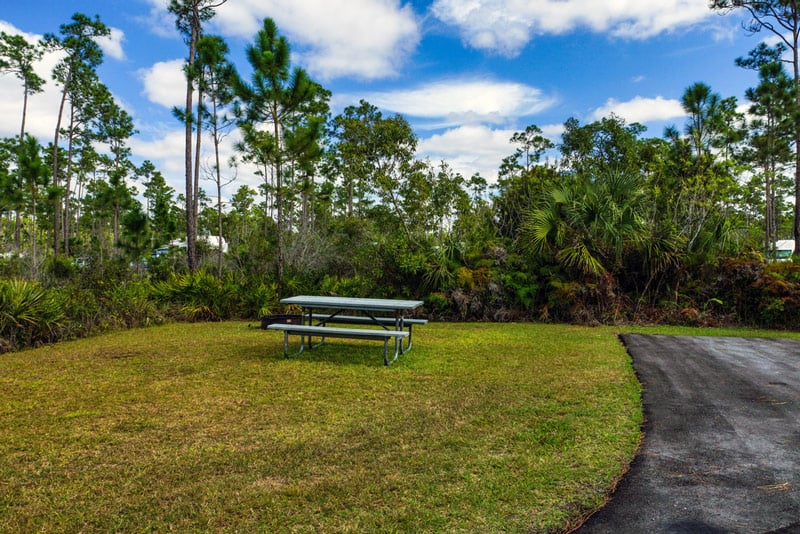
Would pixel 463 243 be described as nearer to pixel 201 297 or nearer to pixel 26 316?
pixel 201 297

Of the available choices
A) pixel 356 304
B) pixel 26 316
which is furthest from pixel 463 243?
pixel 26 316

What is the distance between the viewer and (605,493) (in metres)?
2.55

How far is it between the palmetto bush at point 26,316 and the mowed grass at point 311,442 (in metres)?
1.24

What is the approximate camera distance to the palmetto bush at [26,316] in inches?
281

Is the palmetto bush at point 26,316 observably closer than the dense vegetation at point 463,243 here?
Yes

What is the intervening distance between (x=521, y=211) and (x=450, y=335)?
203 inches

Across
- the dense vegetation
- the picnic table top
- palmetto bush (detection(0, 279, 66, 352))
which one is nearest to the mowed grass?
→ the picnic table top

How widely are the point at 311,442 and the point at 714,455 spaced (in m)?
2.64

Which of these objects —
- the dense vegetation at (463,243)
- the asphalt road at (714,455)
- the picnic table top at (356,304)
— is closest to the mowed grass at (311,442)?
the asphalt road at (714,455)

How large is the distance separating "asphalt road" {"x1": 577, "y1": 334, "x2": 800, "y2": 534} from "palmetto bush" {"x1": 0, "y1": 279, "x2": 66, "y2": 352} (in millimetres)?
8353

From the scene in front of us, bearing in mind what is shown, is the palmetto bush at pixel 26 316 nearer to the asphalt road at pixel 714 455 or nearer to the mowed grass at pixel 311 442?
the mowed grass at pixel 311 442

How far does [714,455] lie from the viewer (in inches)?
119

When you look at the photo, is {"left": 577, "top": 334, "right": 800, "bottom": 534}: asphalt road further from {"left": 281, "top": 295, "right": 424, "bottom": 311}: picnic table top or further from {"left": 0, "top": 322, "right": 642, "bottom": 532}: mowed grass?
{"left": 281, "top": 295, "right": 424, "bottom": 311}: picnic table top

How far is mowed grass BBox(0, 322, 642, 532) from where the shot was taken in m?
2.35
